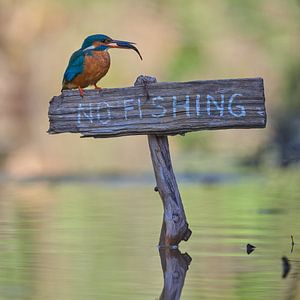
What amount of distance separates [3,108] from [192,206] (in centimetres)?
1665

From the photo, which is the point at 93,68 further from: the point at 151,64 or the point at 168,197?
the point at 151,64

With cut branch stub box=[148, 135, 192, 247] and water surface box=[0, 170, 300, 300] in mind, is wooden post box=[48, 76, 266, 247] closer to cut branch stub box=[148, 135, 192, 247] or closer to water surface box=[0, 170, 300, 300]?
cut branch stub box=[148, 135, 192, 247]

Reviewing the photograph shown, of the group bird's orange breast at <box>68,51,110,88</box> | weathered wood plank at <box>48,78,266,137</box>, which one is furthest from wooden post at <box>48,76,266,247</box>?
bird's orange breast at <box>68,51,110,88</box>

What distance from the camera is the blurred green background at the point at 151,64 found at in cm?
1543

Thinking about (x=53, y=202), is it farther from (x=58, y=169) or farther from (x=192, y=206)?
(x=58, y=169)

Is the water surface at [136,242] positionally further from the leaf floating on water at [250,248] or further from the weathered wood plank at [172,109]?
the weathered wood plank at [172,109]

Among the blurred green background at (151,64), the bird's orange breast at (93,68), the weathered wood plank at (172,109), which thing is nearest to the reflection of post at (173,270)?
the weathered wood plank at (172,109)

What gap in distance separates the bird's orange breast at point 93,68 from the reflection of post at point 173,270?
110cm

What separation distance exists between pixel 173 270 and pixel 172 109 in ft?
3.49

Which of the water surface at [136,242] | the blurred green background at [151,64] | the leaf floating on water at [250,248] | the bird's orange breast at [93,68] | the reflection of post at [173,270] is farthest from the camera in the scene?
the blurred green background at [151,64]

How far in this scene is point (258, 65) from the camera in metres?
19.6

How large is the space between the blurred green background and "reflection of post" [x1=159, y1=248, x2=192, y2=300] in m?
6.08

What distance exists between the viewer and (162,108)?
7508 millimetres

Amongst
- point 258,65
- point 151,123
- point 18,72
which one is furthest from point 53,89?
point 151,123
